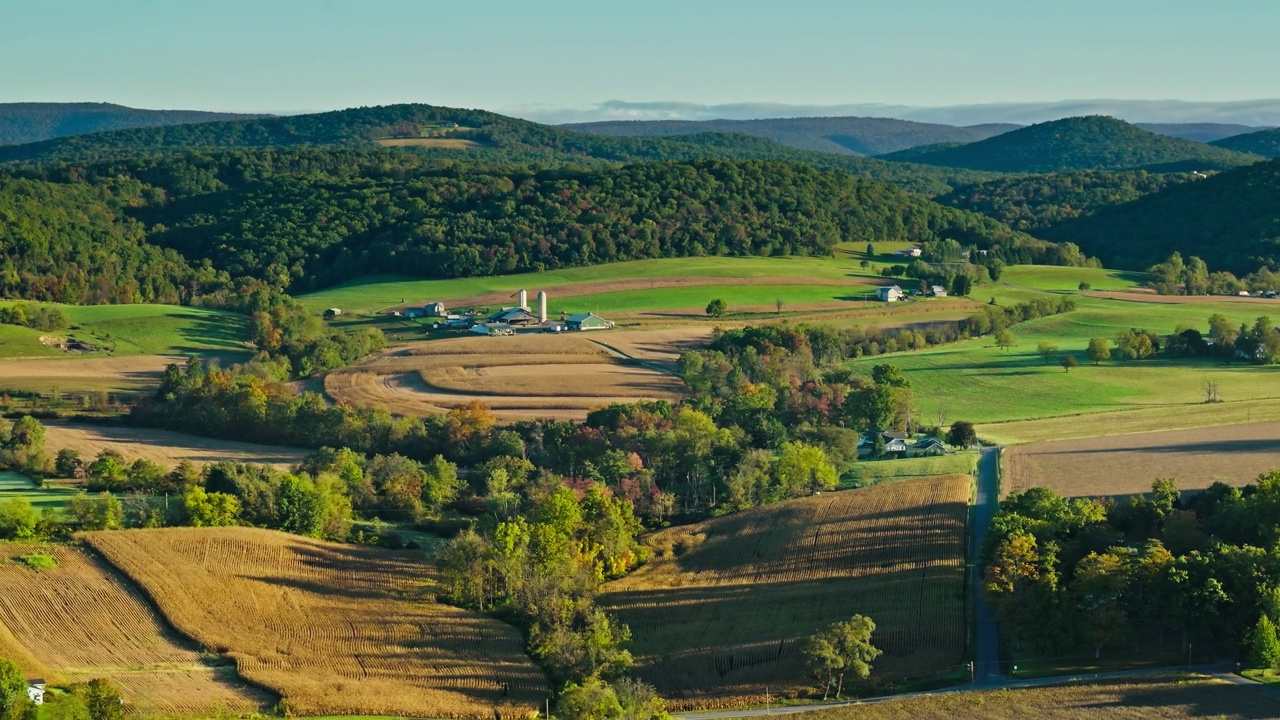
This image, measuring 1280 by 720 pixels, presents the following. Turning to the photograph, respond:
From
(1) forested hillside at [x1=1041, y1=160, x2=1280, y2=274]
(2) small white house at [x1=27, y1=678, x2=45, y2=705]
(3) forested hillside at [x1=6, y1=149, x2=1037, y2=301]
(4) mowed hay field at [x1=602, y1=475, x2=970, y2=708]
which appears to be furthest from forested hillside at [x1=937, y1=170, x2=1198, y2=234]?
(2) small white house at [x1=27, y1=678, x2=45, y2=705]

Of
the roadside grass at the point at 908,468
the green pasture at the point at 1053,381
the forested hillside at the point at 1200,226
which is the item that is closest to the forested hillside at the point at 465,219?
the forested hillside at the point at 1200,226

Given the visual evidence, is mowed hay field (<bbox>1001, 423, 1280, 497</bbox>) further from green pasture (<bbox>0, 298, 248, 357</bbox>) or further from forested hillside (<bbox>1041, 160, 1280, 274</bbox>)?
forested hillside (<bbox>1041, 160, 1280, 274</bbox>)

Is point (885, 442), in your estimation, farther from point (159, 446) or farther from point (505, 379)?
point (159, 446)

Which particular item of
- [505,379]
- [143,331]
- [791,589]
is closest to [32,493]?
[791,589]

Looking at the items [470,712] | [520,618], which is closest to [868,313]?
[520,618]

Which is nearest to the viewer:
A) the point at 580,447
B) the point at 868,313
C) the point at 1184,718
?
the point at 1184,718

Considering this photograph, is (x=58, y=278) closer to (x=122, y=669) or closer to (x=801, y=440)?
(x=801, y=440)

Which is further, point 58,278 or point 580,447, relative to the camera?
point 58,278

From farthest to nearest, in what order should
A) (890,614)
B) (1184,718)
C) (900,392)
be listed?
(900,392) < (890,614) < (1184,718)

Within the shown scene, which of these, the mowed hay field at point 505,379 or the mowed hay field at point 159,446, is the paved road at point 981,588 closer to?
the mowed hay field at point 505,379
